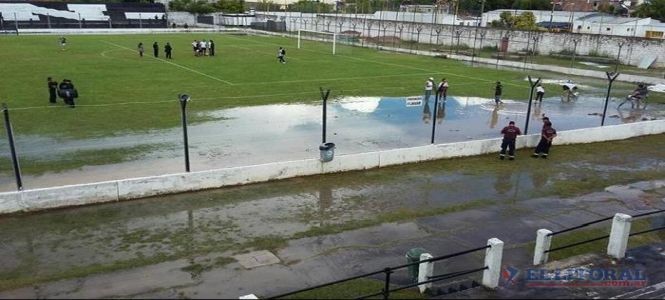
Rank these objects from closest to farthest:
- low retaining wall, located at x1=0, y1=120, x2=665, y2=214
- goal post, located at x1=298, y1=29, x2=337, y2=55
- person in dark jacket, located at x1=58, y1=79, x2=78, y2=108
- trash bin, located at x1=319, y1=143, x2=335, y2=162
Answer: low retaining wall, located at x1=0, y1=120, x2=665, y2=214 → trash bin, located at x1=319, y1=143, x2=335, y2=162 → person in dark jacket, located at x1=58, y1=79, x2=78, y2=108 → goal post, located at x1=298, y1=29, x2=337, y2=55

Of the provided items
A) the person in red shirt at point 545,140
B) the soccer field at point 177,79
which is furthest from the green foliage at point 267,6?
the person in red shirt at point 545,140

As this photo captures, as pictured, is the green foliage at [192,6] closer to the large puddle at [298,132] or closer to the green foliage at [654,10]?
the green foliage at [654,10]

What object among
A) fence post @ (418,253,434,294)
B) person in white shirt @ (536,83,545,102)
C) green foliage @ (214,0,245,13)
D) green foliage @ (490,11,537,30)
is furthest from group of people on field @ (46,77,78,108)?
green foliage @ (214,0,245,13)

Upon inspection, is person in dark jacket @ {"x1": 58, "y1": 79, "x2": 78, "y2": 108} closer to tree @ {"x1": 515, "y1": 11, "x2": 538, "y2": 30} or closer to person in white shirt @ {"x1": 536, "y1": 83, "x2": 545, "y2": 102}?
person in white shirt @ {"x1": 536, "y1": 83, "x2": 545, "y2": 102}

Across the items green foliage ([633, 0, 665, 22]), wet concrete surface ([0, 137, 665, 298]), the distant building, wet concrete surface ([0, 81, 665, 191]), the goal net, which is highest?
green foliage ([633, 0, 665, 22])

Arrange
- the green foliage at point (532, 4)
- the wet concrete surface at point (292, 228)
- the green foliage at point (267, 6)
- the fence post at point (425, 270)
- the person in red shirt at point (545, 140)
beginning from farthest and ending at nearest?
the green foliage at point (267, 6)
the green foliage at point (532, 4)
the person in red shirt at point (545, 140)
the wet concrete surface at point (292, 228)
the fence post at point (425, 270)

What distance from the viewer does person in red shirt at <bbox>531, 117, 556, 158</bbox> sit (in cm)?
1952

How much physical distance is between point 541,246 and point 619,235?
1.89 metres

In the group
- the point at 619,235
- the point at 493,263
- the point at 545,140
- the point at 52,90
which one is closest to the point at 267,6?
the point at 52,90

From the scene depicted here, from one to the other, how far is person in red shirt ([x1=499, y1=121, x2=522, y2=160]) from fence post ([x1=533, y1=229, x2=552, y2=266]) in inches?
329

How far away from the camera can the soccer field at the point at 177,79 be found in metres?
23.6

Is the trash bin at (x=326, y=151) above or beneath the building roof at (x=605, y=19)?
beneath

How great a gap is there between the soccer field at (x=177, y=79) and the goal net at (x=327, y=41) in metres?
3.24

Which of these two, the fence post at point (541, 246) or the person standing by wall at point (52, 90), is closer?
the fence post at point (541, 246)
